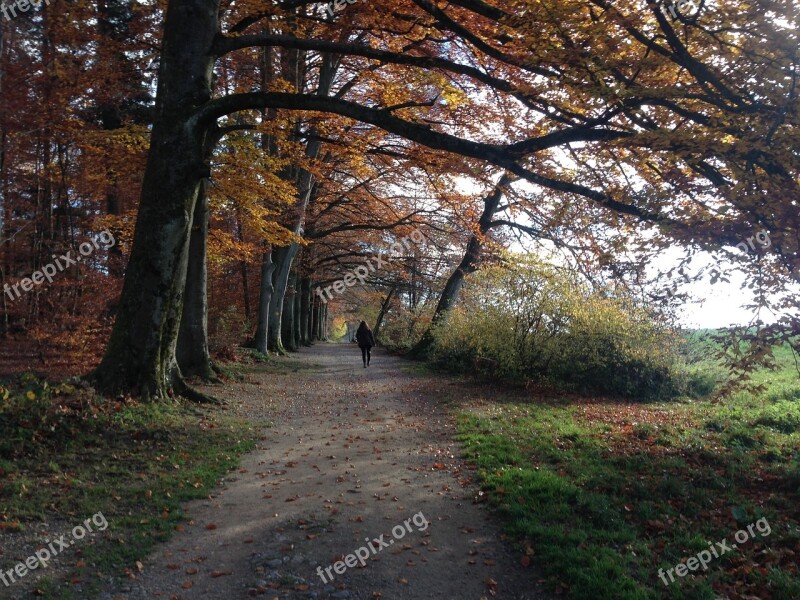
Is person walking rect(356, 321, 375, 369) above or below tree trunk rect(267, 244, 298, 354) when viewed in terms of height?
below

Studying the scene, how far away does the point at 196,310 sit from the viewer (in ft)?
43.7

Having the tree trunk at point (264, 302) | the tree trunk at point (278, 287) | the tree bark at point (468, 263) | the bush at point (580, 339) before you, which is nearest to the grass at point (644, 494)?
the bush at point (580, 339)

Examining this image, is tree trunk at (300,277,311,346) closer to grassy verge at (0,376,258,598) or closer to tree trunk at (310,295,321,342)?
tree trunk at (310,295,321,342)

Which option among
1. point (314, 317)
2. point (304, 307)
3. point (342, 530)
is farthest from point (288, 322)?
point (342, 530)

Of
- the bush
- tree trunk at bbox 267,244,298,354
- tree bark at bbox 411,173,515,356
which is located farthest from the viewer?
A: tree trunk at bbox 267,244,298,354

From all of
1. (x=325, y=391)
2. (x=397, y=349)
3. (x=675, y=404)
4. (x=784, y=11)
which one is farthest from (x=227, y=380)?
(x=397, y=349)

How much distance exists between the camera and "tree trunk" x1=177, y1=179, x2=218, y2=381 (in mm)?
12797

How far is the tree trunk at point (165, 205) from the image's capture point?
9344 mm

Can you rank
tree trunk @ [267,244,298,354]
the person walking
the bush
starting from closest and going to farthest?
1. the bush
2. the person walking
3. tree trunk @ [267,244,298,354]

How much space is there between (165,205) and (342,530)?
6.24 meters

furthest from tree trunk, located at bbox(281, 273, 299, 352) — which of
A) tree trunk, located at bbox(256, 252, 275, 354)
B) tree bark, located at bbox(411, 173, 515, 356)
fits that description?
tree bark, located at bbox(411, 173, 515, 356)

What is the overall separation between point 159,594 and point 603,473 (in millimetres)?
5077

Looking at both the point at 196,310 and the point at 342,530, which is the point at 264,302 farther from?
the point at 342,530

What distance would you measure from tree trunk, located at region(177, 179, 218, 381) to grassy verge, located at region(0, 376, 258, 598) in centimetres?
403
